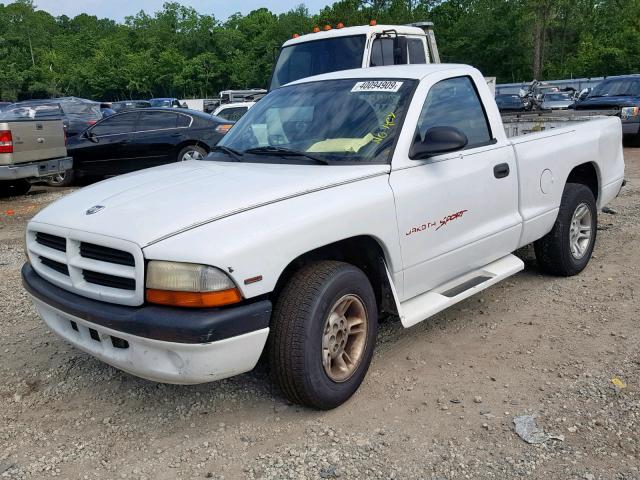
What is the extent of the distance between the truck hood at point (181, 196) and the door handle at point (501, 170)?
103 centimetres

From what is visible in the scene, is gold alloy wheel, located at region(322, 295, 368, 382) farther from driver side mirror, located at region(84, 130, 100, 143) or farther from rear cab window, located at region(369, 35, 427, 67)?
driver side mirror, located at region(84, 130, 100, 143)

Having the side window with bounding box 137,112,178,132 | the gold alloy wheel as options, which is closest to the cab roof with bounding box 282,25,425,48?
the side window with bounding box 137,112,178,132

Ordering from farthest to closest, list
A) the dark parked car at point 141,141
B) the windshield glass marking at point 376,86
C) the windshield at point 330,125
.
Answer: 1. the dark parked car at point 141,141
2. the windshield glass marking at point 376,86
3. the windshield at point 330,125

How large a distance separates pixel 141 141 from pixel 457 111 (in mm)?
8237

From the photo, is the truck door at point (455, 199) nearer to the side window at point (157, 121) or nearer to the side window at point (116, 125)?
the side window at point (157, 121)

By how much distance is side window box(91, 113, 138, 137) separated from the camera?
36.9ft

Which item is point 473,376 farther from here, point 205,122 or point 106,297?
point 205,122

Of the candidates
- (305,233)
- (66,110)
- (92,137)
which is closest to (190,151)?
(92,137)

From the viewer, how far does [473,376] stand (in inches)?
138

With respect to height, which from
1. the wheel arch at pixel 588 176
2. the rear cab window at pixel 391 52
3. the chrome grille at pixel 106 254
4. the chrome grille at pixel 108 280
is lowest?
the wheel arch at pixel 588 176

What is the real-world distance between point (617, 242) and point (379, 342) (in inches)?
135

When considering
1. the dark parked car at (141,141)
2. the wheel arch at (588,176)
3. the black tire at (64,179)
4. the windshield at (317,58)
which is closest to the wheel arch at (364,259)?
the wheel arch at (588,176)

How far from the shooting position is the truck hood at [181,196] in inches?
110

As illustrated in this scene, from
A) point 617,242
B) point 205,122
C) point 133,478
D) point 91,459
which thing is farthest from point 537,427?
point 205,122
